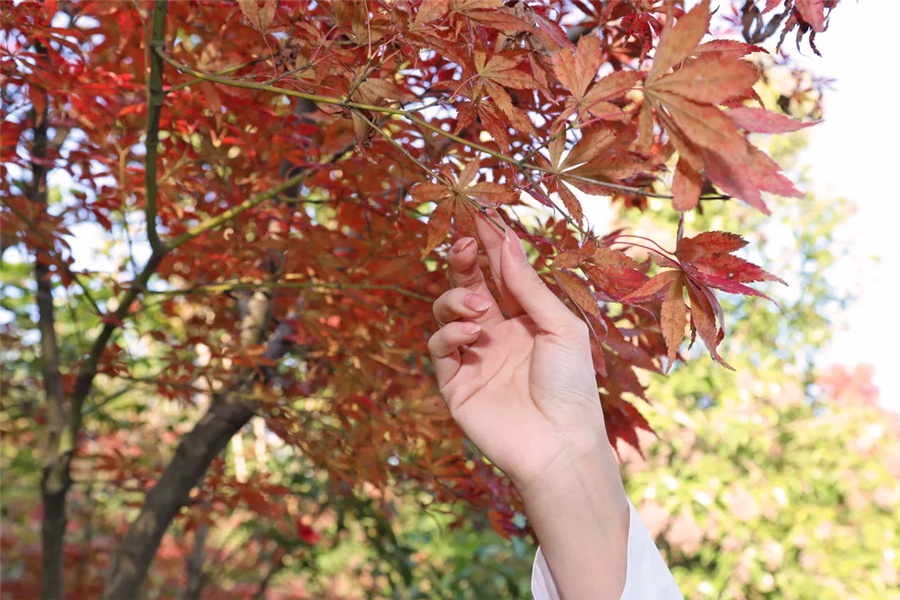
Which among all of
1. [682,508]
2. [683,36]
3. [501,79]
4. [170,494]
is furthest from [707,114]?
[682,508]

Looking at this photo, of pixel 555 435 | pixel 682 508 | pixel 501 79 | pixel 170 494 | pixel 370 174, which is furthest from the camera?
pixel 682 508

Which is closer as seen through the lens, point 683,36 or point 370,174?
point 683,36

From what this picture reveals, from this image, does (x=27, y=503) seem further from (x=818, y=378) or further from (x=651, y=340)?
(x=818, y=378)

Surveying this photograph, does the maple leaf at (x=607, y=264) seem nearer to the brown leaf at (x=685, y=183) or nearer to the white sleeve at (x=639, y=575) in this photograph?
the brown leaf at (x=685, y=183)

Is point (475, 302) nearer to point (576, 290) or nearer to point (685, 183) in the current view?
point (576, 290)

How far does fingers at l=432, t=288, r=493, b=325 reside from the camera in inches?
35.3

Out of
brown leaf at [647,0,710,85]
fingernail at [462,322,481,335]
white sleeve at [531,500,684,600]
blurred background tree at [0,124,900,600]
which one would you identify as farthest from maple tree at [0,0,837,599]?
blurred background tree at [0,124,900,600]

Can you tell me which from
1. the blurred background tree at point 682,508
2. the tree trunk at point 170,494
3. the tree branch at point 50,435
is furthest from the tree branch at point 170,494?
the blurred background tree at point 682,508

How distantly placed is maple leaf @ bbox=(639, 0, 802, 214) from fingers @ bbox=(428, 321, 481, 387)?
0.38m

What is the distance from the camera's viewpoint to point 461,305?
2.97 feet

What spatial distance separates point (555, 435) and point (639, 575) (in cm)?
19

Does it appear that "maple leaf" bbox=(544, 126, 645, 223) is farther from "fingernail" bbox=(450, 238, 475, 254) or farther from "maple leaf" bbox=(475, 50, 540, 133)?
"fingernail" bbox=(450, 238, 475, 254)

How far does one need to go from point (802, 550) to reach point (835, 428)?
2.51 feet

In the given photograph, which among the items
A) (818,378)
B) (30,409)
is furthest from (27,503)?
(818,378)
